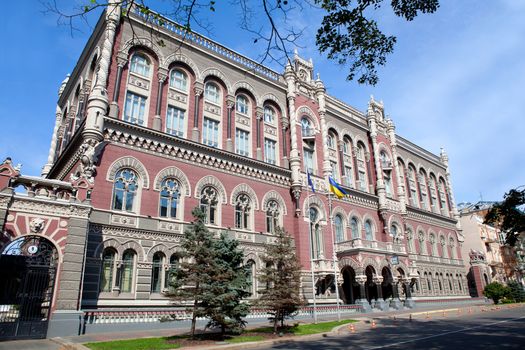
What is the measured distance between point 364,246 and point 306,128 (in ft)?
40.9

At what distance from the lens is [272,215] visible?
3105cm

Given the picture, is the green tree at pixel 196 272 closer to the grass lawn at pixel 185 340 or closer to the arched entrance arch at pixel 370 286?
the grass lawn at pixel 185 340

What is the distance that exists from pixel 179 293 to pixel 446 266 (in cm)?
4427

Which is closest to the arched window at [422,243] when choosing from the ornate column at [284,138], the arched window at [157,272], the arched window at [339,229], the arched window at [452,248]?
the arched window at [452,248]

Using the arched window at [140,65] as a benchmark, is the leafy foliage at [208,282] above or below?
below

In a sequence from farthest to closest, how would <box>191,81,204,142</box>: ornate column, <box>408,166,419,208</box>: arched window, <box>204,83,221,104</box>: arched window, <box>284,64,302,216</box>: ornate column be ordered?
<box>408,166,419,208</box>: arched window, <box>284,64,302,216</box>: ornate column, <box>204,83,221,104</box>: arched window, <box>191,81,204,142</box>: ornate column

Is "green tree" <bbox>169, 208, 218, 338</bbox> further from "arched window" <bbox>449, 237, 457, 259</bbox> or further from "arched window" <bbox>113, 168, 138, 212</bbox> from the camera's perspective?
"arched window" <bbox>449, 237, 457, 259</bbox>

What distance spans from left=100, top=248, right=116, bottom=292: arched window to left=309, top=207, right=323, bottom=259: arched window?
17.1m

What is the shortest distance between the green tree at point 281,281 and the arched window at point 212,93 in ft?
48.6

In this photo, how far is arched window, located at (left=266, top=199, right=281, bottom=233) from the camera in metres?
30.5

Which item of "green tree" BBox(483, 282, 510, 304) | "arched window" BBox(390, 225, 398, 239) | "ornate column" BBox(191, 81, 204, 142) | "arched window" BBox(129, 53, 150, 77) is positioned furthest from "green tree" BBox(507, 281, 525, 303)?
"arched window" BBox(129, 53, 150, 77)

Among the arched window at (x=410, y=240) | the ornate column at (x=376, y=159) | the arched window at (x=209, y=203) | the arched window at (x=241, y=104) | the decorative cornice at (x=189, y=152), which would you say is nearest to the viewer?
the decorative cornice at (x=189, y=152)

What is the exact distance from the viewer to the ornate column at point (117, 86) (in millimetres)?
23938

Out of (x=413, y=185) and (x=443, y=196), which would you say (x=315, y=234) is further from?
(x=443, y=196)
